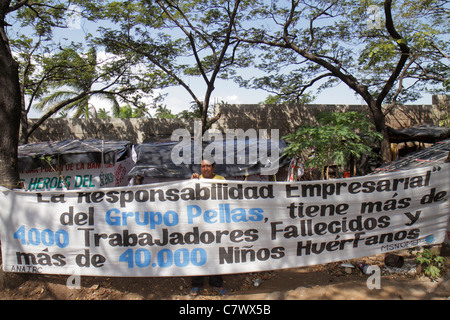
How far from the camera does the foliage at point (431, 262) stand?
4.08 metres

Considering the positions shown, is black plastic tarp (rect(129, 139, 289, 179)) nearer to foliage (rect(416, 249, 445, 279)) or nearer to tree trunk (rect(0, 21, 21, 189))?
tree trunk (rect(0, 21, 21, 189))

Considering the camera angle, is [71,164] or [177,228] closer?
[177,228]

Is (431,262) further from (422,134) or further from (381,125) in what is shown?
(422,134)

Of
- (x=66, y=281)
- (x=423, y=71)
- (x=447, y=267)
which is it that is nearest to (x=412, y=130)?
(x=423, y=71)

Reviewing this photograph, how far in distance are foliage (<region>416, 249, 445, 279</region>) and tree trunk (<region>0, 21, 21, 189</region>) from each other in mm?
5525

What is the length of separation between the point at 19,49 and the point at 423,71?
1500 centimetres

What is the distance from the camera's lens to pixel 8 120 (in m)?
4.26

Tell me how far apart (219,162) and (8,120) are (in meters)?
4.31

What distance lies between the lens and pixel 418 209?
13.6 feet

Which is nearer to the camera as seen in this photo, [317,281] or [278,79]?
[317,281]

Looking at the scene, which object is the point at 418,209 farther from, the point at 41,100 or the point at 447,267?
the point at 41,100

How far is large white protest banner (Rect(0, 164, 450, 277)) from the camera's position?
148 inches

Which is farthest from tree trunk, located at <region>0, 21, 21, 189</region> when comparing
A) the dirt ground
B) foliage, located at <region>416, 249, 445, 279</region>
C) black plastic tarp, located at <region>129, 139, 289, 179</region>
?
foliage, located at <region>416, 249, 445, 279</region>
